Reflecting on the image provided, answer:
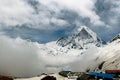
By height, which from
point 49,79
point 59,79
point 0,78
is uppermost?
point 59,79

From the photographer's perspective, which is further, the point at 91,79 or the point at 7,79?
the point at 91,79

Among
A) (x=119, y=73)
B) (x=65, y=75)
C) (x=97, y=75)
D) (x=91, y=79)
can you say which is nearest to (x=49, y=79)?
(x=91, y=79)

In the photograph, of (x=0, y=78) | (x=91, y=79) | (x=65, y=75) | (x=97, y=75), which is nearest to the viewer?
(x=0, y=78)

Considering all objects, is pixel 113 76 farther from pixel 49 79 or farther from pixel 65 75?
pixel 65 75

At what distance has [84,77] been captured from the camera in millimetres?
136125

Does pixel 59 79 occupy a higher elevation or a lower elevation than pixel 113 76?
higher

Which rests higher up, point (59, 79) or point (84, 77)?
point (59, 79)

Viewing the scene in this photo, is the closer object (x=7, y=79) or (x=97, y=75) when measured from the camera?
(x=7, y=79)

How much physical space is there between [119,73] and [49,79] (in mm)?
43212

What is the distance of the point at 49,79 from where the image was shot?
393 feet

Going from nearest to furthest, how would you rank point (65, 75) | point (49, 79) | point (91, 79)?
point (49, 79), point (91, 79), point (65, 75)

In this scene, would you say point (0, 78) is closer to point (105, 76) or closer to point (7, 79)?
point (7, 79)

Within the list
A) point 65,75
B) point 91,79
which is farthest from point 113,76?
point 65,75

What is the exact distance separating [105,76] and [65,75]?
58.9 meters
